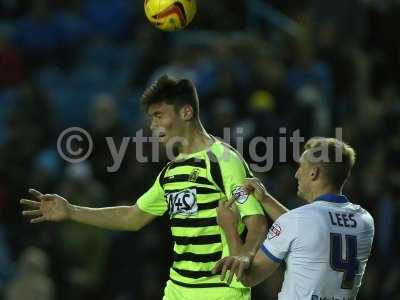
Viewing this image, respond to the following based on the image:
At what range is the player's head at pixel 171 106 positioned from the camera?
7141 millimetres

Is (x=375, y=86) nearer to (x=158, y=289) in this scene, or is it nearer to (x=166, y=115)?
(x=158, y=289)

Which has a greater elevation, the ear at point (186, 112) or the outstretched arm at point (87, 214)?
the ear at point (186, 112)

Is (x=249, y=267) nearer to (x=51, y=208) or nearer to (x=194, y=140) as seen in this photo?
(x=194, y=140)

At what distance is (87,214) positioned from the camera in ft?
24.5

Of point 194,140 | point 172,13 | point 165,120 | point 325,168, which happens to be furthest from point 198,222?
point 172,13

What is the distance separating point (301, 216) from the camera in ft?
20.0

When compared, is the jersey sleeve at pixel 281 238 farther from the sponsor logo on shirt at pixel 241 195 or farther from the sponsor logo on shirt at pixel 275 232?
the sponsor logo on shirt at pixel 241 195

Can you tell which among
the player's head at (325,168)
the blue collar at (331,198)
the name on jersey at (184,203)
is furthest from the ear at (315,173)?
the name on jersey at (184,203)

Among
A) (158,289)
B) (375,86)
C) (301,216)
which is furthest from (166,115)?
(375,86)

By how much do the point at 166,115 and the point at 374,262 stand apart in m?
4.78

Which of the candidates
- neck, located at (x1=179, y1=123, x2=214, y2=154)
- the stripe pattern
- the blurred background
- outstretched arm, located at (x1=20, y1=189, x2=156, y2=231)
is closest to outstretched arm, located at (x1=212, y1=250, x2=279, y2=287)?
the stripe pattern

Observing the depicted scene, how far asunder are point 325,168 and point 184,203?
46.1 inches

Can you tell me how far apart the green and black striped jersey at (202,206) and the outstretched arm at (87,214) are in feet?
1.92

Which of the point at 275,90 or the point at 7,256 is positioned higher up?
the point at 275,90
